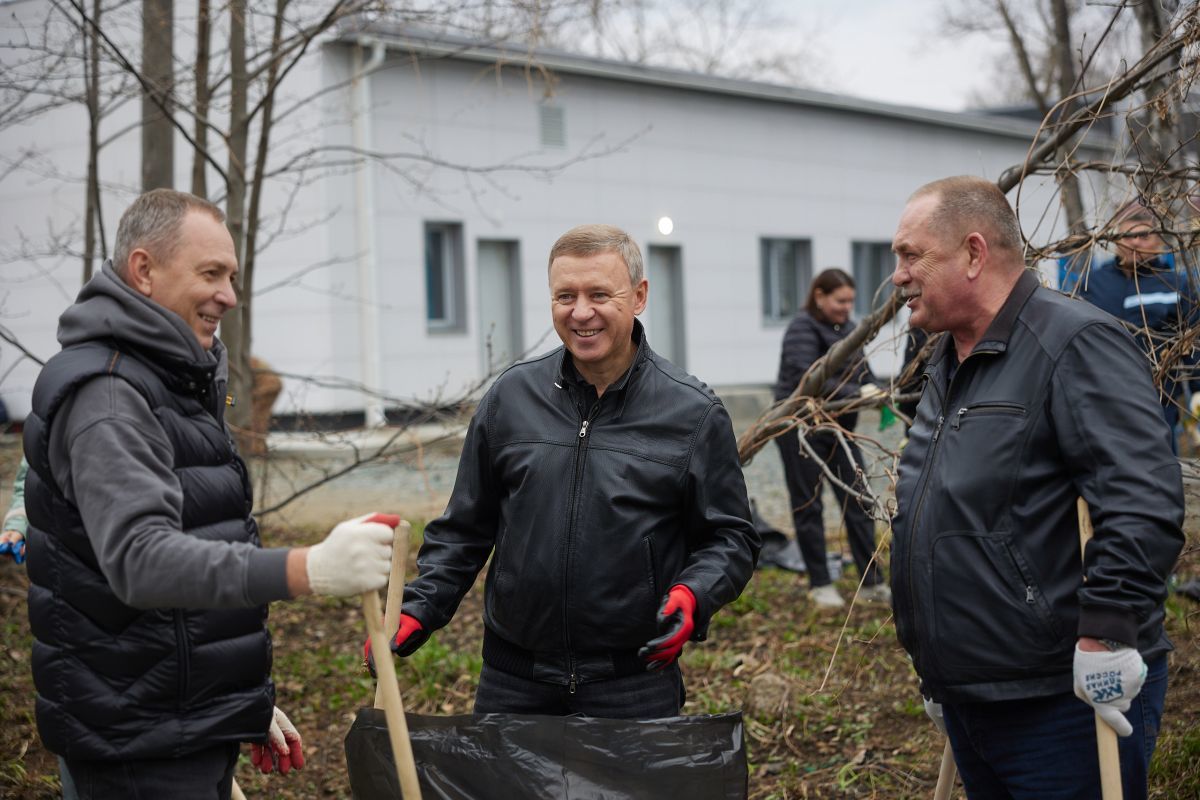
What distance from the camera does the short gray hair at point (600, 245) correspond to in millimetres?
3141

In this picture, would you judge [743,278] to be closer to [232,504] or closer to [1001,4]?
[1001,4]

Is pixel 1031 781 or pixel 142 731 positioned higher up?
pixel 142 731

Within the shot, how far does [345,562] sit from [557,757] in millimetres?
762

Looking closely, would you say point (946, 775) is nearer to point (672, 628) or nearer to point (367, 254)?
point (672, 628)

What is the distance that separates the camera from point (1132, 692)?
2.43 m


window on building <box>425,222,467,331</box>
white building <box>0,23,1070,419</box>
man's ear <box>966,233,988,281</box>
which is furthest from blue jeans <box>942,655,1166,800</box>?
window on building <box>425,222,467,331</box>

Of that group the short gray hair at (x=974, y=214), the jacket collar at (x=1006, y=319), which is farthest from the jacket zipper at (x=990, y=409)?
the short gray hair at (x=974, y=214)

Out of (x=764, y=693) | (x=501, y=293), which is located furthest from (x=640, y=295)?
(x=501, y=293)

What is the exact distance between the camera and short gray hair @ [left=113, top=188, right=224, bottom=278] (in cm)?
261

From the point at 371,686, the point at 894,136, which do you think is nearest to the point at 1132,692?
the point at 371,686

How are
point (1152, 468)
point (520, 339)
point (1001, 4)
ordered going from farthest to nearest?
point (520, 339), point (1001, 4), point (1152, 468)

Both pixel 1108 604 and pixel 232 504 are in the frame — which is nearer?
pixel 1108 604

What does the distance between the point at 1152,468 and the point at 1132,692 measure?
1.53 feet

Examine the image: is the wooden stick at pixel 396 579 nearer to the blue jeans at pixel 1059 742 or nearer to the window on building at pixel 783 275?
the blue jeans at pixel 1059 742
